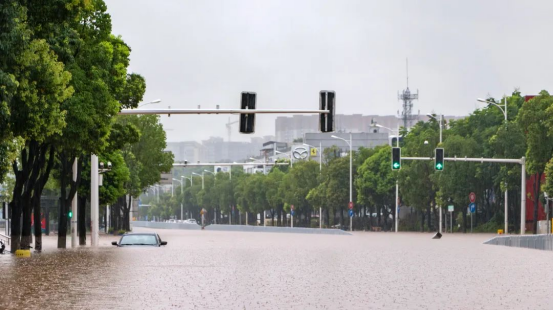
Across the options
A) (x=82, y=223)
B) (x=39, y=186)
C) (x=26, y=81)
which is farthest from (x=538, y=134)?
(x=26, y=81)

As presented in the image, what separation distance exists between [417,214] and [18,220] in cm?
7979

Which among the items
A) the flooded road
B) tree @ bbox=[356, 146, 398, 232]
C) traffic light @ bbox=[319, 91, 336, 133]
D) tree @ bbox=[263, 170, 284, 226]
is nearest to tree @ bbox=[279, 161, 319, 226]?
tree @ bbox=[263, 170, 284, 226]

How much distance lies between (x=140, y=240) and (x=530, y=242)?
1706 cm

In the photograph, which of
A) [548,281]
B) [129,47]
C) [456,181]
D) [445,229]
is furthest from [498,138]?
[548,281]

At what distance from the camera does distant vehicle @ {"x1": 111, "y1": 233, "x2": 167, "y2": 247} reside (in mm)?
52656

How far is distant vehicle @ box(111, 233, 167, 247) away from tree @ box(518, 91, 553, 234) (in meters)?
35.3

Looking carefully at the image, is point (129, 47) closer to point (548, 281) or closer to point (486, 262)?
point (486, 262)

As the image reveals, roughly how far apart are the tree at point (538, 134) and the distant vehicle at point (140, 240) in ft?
116

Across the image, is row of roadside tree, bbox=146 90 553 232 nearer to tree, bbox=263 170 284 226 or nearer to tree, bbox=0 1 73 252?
tree, bbox=263 170 284 226

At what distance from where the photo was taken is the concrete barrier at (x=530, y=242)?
53.1 metres

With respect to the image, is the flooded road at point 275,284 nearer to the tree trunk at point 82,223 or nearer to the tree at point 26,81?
the tree at point 26,81

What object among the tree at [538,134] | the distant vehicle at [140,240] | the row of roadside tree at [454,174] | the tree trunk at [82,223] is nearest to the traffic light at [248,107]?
the distant vehicle at [140,240]

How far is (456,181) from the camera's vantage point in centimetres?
10081

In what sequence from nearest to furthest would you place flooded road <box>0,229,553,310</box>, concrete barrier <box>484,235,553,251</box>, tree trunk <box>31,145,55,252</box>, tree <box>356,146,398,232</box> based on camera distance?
flooded road <box>0,229,553,310</box>
tree trunk <box>31,145,55,252</box>
concrete barrier <box>484,235,553,251</box>
tree <box>356,146,398,232</box>
